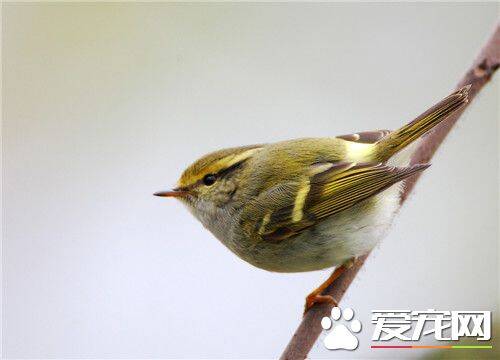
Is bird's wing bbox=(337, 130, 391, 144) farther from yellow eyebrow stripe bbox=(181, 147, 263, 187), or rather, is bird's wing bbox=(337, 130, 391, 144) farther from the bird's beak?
the bird's beak

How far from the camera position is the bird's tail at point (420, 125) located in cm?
165

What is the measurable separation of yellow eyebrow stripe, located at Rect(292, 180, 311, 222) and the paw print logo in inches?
10.9

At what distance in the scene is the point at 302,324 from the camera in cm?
155

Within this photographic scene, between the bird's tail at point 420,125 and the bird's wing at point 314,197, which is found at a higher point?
the bird's tail at point 420,125

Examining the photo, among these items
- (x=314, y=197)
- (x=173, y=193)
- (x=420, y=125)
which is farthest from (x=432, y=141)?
(x=173, y=193)

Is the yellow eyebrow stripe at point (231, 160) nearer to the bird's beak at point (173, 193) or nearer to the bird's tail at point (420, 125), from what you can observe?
the bird's beak at point (173, 193)

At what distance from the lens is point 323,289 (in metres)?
1.78

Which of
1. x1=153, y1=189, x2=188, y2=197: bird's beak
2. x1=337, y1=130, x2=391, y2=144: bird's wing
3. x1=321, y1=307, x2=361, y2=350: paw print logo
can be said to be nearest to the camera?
x1=321, y1=307, x2=361, y2=350: paw print logo

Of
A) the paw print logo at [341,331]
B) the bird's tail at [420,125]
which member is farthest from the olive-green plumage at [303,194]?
the paw print logo at [341,331]

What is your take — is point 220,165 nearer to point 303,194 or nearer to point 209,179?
point 209,179

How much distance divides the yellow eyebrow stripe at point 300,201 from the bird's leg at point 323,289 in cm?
20

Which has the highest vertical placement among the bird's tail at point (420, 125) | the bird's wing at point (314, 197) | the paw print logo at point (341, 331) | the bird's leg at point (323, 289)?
the bird's tail at point (420, 125)

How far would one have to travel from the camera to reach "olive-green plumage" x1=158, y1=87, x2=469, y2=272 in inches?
68.2

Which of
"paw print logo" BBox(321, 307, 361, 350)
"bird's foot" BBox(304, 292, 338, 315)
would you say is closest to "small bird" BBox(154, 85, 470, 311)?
"bird's foot" BBox(304, 292, 338, 315)
